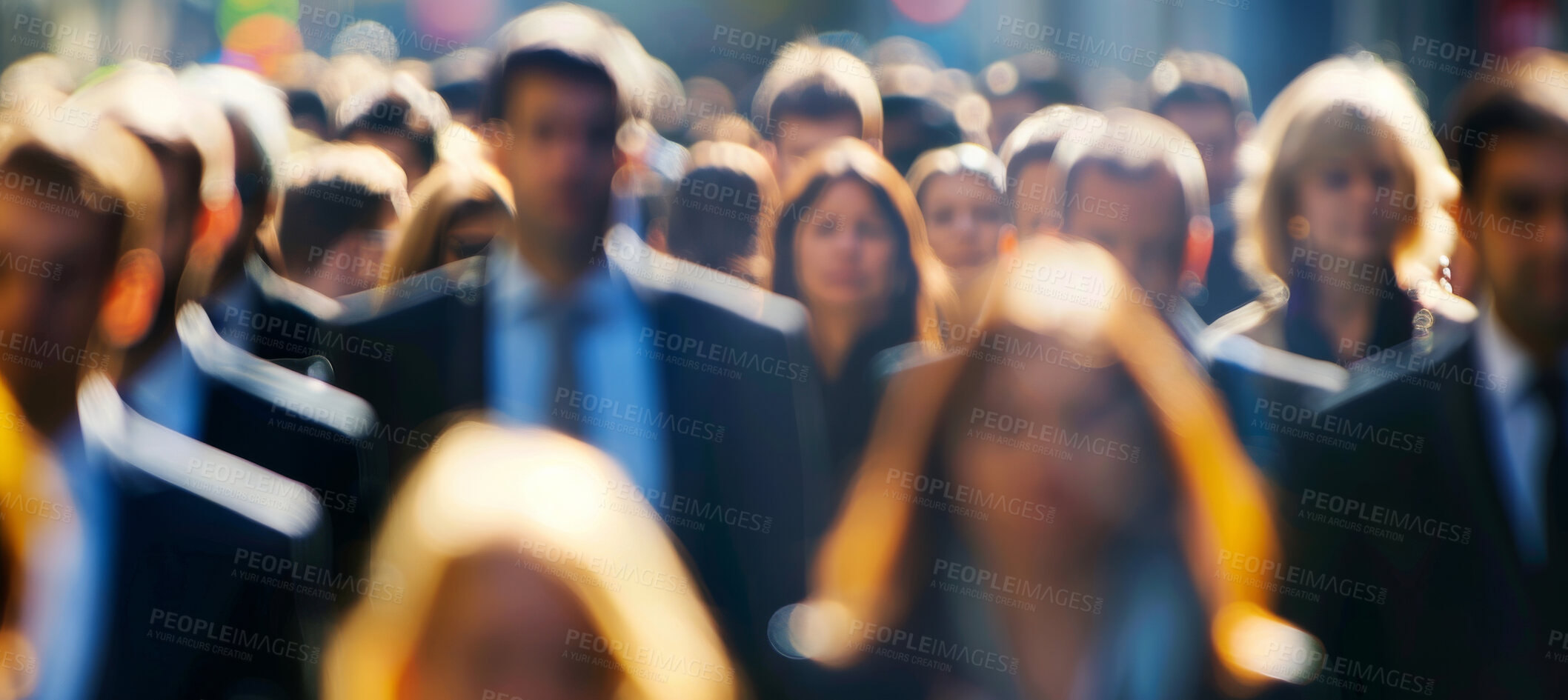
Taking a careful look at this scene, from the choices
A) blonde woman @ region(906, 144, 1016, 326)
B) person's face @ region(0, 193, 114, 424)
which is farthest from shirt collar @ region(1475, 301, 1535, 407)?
person's face @ region(0, 193, 114, 424)

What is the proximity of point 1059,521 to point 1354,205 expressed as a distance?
3.51 feet

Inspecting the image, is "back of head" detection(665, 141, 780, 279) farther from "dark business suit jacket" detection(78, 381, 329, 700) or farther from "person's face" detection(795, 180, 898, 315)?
"dark business suit jacket" detection(78, 381, 329, 700)

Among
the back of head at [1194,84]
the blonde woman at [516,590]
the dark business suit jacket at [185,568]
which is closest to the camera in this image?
the blonde woman at [516,590]

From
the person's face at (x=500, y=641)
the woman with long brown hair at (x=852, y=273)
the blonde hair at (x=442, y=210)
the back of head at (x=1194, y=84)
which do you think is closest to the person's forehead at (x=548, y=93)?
the blonde hair at (x=442, y=210)

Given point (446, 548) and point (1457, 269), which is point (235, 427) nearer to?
point (446, 548)

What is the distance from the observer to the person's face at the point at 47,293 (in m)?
1.69

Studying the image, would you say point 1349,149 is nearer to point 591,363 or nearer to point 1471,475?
point 1471,475

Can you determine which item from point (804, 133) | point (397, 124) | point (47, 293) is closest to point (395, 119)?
point (397, 124)

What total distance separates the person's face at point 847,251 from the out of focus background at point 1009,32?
785 mm

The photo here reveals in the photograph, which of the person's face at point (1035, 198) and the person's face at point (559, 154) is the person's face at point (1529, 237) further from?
the person's face at point (559, 154)

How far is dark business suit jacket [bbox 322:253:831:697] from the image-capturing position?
1.85m

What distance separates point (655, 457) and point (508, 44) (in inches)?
38.5

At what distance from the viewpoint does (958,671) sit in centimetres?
193

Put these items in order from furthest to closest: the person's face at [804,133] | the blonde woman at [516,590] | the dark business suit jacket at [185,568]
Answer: the person's face at [804,133] → the dark business suit jacket at [185,568] → the blonde woman at [516,590]
